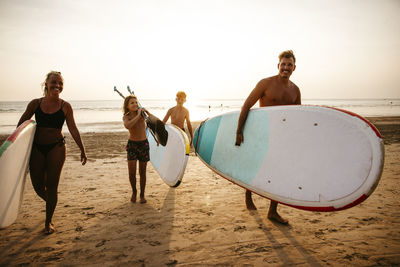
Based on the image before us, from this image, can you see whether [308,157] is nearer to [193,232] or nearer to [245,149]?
[245,149]

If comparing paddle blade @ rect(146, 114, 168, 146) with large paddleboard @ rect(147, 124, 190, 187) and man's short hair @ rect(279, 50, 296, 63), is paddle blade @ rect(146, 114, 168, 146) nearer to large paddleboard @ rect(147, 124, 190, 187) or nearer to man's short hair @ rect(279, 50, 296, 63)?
large paddleboard @ rect(147, 124, 190, 187)

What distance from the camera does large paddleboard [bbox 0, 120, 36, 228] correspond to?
6.68ft

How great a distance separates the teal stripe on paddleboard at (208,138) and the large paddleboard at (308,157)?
1.67 ft

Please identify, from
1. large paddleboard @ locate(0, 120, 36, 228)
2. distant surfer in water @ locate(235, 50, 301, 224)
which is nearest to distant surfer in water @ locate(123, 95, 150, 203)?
large paddleboard @ locate(0, 120, 36, 228)

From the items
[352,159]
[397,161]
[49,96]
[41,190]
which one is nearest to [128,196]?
[41,190]

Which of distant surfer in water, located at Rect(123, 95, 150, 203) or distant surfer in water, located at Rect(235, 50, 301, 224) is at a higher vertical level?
distant surfer in water, located at Rect(235, 50, 301, 224)

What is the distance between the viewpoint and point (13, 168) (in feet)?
7.21

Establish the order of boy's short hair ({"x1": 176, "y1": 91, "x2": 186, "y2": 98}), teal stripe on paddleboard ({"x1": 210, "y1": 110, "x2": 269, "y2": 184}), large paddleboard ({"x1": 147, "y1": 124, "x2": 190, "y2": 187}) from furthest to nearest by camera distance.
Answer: boy's short hair ({"x1": 176, "y1": 91, "x2": 186, "y2": 98}) < large paddleboard ({"x1": 147, "y1": 124, "x2": 190, "y2": 187}) < teal stripe on paddleboard ({"x1": 210, "y1": 110, "x2": 269, "y2": 184})

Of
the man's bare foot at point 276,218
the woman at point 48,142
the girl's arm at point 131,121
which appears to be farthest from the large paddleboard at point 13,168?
the man's bare foot at point 276,218

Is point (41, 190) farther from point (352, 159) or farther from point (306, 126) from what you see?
point (352, 159)

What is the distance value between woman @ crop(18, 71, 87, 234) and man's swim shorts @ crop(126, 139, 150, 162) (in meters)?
0.98

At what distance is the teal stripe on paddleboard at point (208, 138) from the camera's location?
388 centimetres

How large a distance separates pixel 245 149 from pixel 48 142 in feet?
8.09

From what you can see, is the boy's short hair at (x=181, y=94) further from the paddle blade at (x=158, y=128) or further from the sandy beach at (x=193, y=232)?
the sandy beach at (x=193, y=232)
